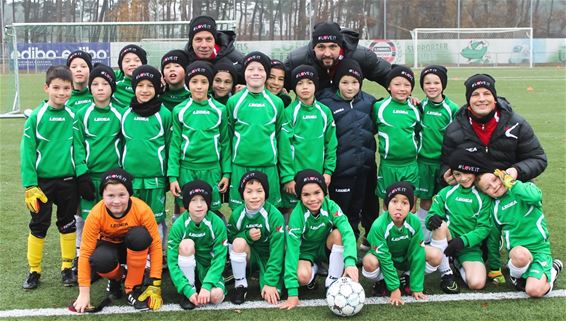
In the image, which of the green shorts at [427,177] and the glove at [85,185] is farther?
the green shorts at [427,177]

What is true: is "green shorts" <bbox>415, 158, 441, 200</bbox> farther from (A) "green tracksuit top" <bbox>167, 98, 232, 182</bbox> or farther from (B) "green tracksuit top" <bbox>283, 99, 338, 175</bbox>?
(A) "green tracksuit top" <bbox>167, 98, 232, 182</bbox>

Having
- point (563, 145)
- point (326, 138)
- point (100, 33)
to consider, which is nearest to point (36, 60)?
point (100, 33)

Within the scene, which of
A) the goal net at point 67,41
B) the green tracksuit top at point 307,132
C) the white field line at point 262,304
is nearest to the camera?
the white field line at point 262,304

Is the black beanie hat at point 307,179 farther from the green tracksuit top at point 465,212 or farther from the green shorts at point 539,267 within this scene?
the green shorts at point 539,267

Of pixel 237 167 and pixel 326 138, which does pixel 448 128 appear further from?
pixel 237 167

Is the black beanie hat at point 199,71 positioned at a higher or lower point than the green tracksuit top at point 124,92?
higher

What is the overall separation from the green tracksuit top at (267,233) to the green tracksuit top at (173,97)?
1.08 m

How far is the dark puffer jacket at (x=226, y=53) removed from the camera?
5.06 metres

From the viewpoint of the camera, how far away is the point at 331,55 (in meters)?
4.89

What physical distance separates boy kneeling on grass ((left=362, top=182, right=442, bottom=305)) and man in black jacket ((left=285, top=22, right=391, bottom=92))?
1292 mm

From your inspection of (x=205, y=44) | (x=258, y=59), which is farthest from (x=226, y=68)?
(x=205, y=44)

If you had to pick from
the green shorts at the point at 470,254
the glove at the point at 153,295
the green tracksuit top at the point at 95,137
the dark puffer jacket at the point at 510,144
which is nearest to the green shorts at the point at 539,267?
the green shorts at the point at 470,254

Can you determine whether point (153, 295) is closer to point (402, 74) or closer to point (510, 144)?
point (402, 74)

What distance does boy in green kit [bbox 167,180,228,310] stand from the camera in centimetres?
398
